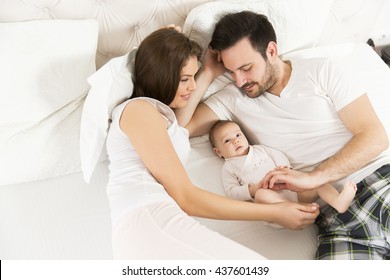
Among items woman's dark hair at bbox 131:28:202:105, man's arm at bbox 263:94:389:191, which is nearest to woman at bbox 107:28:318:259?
woman's dark hair at bbox 131:28:202:105

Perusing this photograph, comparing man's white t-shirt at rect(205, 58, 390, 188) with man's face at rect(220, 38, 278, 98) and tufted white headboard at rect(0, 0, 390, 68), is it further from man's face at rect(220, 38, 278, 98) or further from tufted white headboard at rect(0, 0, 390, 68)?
tufted white headboard at rect(0, 0, 390, 68)

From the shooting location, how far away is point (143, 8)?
4.66 ft

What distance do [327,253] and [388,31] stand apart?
1.51 meters

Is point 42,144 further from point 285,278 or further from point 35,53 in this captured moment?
point 285,278

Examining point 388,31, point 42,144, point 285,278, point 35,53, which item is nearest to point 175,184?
point 285,278

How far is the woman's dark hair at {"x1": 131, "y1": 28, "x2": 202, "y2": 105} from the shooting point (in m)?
1.26

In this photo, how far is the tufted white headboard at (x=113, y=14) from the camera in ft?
4.31

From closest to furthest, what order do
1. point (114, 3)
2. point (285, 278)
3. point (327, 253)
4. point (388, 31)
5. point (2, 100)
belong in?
point (285, 278) < point (327, 253) < point (2, 100) < point (114, 3) < point (388, 31)

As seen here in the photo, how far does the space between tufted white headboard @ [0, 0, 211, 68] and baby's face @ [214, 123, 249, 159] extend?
0.44 metres

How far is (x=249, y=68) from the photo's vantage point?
1.42 meters

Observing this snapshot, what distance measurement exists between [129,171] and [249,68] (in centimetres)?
56

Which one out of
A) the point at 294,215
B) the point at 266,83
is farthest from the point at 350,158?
the point at 266,83

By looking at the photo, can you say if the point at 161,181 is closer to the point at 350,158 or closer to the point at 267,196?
the point at 267,196

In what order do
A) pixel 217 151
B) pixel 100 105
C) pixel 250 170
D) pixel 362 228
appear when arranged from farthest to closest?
1. pixel 217 151
2. pixel 250 170
3. pixel 100 105
4. pixel 362 228
